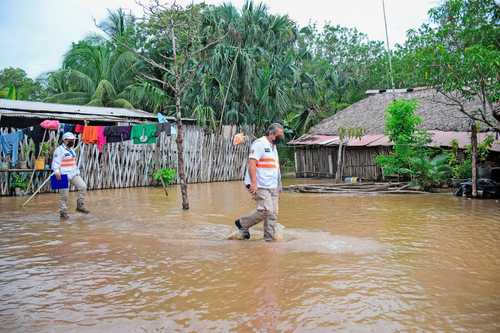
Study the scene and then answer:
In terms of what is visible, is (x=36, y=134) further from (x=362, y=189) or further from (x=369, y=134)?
(x=369, y=134)

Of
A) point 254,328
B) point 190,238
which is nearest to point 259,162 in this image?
point 190,238

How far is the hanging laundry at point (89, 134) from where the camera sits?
14.1 metres

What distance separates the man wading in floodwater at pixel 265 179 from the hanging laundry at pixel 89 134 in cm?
865

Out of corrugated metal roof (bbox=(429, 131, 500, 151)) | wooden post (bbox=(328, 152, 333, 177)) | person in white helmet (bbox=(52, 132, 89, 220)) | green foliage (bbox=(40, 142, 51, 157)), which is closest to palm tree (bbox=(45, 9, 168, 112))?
wooden post (bbox=(328, 152, 333, 177))

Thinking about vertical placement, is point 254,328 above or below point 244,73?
below

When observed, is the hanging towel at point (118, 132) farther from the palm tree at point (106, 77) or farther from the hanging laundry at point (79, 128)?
the palm tree at point (106, 77)

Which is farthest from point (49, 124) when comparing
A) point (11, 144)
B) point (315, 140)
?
point (315, 140)

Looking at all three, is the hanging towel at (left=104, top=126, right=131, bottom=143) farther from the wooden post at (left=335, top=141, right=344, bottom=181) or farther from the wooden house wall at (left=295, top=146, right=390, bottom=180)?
the wooden house wall at (left=295, top=146, right=390, bottom=180)

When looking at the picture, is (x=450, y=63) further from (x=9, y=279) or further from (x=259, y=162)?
(x=9, y=279)

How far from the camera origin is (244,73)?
21.6 metres

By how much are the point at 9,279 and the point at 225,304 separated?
2324 millimetres

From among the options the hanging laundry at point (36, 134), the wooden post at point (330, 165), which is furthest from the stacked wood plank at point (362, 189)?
the hanging laundry at point (36, 134)

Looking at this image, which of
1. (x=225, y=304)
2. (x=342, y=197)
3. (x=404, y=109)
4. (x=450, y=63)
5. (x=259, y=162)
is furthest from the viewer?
(x=404, y=109)

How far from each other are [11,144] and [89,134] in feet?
6.58
